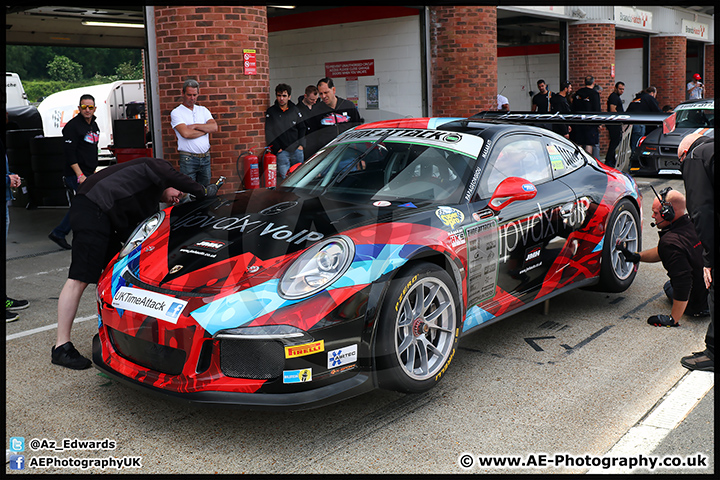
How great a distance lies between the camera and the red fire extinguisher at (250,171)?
8.61m

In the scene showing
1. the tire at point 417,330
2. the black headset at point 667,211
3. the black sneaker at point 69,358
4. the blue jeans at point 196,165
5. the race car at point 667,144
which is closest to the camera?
the tire at point 417,330

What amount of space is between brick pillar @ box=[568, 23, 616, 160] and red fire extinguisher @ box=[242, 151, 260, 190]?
40.3 ft

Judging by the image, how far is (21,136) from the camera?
12172 mm

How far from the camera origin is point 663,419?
11.2 feet

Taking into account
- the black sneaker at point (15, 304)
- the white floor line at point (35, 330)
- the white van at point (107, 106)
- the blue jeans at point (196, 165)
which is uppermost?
the white van at point (107, 106)

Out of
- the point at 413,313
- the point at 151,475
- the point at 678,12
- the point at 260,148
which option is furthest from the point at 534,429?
the point at 678,12

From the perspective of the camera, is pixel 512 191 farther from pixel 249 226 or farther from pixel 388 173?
pixel 249 226

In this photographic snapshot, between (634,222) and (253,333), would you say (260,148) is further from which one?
(253,333)

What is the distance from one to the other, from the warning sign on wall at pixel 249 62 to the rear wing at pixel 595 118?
388cm

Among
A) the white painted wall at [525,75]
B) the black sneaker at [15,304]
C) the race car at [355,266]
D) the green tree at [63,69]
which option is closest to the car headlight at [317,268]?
the race car at [355,266]

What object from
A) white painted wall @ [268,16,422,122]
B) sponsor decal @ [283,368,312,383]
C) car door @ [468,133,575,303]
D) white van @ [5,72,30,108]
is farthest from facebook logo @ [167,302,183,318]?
white van @ [5,72,30,108]

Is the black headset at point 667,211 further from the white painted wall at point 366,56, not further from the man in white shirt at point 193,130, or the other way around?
the white painted wall at point 366,56

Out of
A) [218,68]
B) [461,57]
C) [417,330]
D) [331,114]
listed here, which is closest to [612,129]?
[461,57]

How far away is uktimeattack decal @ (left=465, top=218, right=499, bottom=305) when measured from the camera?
3973 mm
